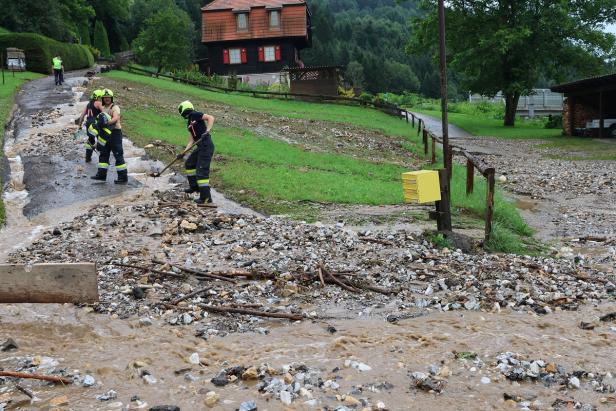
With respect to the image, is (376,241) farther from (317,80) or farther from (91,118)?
(317,80)

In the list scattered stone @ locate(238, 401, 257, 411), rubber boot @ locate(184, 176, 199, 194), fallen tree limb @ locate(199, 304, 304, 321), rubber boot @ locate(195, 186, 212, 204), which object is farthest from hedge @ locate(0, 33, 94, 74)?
scattered stone @ locate(238, 401, 257, 411)

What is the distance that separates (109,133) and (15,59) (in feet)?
88.9

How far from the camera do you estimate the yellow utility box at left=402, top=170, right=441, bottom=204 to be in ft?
29.6

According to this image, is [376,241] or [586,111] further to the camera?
[586,111]

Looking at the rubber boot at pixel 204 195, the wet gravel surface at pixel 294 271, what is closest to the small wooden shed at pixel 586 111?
the rubber boot at pixel 204 195

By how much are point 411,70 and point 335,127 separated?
73.3m

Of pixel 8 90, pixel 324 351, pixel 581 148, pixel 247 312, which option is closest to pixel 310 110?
pixel 581 148

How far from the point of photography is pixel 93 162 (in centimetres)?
1591

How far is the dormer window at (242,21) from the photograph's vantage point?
2340 inches

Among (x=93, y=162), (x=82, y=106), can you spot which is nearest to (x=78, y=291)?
(x=93, y=162)

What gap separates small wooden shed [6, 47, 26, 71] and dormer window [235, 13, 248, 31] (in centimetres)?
2579

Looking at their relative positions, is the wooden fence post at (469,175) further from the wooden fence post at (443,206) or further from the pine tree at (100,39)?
the pine tree at (100,39)

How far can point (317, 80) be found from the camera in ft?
149

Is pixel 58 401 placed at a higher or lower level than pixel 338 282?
lower
